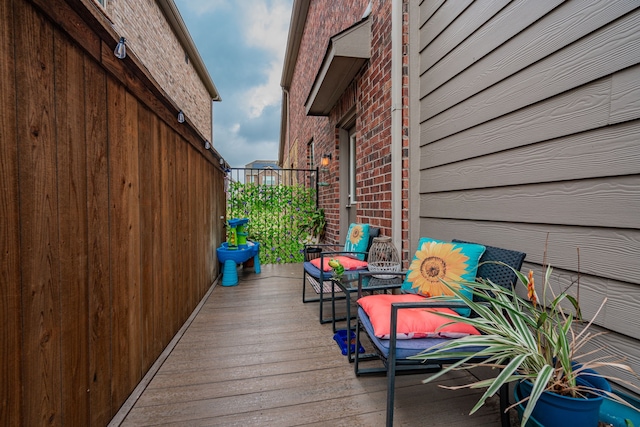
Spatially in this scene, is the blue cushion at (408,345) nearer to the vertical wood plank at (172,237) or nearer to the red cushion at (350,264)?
the red cushion at (350,264)

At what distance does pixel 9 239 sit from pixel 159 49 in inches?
244

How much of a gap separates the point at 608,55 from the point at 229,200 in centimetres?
465

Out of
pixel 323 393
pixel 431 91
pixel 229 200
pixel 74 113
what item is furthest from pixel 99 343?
pixel 229 200

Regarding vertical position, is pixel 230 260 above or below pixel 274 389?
above

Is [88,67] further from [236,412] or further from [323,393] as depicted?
[323,393]

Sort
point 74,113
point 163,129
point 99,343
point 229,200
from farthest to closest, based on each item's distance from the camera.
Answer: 1. point 229,200
2. point 163,129
3. point 99,343
4. point 74,113

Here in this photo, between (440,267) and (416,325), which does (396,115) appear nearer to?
(440,267)

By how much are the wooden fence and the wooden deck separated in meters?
0.20

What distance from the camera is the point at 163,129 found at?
1.94 metres

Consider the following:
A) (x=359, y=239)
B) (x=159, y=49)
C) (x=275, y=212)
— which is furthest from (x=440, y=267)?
(x=159, y=49)

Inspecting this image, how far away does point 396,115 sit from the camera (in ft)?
7.53

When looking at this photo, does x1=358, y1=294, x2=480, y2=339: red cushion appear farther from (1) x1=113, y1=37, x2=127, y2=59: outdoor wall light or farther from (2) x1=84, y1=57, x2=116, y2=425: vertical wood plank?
(1) x1=113, y1=37, x2=127, y2=59: outdoor wall light

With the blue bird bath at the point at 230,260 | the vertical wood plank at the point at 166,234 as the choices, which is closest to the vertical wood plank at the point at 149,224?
the vertical wood plank at the point at 166,234

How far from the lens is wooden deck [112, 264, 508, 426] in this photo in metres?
1.35
